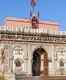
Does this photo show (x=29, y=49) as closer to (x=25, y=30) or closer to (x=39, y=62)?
(x=25, y=30)

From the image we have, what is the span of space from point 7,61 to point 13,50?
3.58ft

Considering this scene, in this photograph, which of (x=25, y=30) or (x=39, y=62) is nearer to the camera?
(x=25, y=30)

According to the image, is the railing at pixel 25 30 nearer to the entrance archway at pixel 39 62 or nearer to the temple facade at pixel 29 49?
the temple facade at pixel 29 49

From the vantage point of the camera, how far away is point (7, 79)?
63.3ft

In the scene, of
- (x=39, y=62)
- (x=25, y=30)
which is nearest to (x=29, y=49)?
(x=25, y=30)

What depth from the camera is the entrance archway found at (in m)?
28.1

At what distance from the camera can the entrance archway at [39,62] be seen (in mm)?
28141

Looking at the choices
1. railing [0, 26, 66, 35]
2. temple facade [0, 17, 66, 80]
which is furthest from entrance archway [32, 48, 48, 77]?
railing [0, 26, 66, 35]

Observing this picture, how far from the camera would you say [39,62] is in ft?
102

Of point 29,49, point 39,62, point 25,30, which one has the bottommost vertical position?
point 39,62

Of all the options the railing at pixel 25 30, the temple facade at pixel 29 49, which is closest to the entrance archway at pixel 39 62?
the temple facade at pixel 29 49

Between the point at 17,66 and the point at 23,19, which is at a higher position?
the point at 23,19

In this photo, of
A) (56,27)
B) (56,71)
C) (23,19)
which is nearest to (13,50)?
(56,71)

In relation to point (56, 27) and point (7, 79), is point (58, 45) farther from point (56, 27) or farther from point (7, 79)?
point (7, 79)
